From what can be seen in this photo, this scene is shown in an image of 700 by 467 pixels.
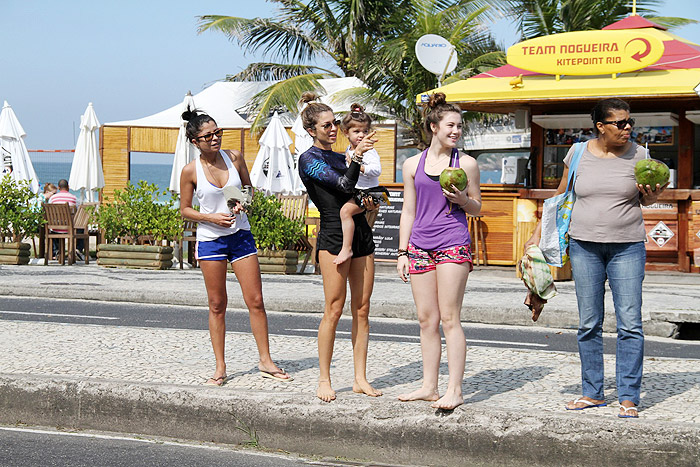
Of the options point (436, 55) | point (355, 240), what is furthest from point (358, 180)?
point (436, 55)

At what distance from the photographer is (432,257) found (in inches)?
217

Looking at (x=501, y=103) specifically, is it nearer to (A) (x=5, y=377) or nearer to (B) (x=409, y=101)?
(B) (x=409, y=101)

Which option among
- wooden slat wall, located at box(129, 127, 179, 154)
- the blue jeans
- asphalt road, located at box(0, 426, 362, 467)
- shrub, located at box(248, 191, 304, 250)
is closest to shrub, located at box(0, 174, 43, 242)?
shrub, located at box(248, 191, 304, 250)

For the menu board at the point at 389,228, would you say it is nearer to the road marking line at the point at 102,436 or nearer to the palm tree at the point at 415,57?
the palm tree at the point at 415,57

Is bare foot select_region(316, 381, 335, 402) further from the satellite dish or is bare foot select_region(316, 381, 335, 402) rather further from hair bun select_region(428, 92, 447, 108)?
the satellite dish

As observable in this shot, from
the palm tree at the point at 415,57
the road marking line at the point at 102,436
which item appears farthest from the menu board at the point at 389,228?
the road marking line at the point at 102,436

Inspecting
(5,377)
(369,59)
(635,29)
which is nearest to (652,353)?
(5,377)

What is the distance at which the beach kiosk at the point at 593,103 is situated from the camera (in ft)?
51.5

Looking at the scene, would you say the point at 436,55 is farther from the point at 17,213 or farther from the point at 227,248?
the point at 227,248

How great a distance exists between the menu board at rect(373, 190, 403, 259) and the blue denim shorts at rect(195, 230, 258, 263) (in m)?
11.3

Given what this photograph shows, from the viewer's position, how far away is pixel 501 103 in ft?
55.7

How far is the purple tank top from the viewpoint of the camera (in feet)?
18.0

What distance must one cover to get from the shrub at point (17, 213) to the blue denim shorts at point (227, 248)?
43.7 ft

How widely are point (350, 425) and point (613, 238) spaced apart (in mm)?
1838
